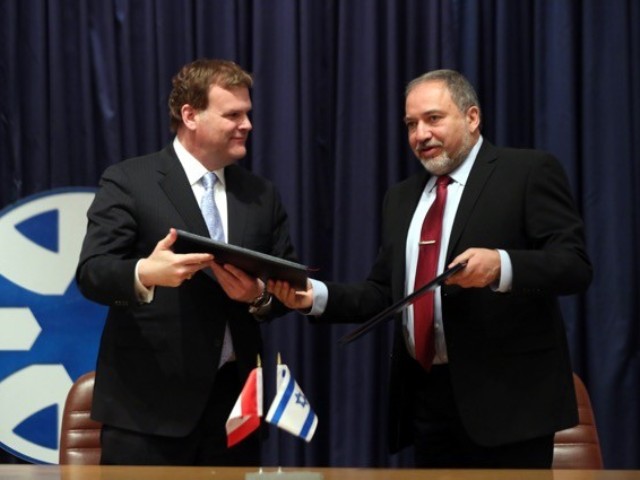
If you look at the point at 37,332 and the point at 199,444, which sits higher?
the point at 37,332

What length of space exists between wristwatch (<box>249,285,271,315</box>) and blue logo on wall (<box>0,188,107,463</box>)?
1.29 meters

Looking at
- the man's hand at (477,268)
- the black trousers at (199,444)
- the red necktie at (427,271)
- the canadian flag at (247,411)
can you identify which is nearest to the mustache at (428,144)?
the red necktie at (427,271)

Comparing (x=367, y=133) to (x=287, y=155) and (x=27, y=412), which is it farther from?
(x=27, y=412)

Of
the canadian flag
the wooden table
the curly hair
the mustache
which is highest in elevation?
the curly hair

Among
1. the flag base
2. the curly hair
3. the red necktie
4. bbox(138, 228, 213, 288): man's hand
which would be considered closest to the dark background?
the curly hair

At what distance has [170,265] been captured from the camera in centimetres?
313

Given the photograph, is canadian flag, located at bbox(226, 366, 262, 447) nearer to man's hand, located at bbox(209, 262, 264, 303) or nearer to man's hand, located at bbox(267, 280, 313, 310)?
man's hand, located at bbox(209, 262, 264, 303)

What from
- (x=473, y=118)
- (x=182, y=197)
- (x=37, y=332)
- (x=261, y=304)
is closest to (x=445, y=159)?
(x=473, y=118)

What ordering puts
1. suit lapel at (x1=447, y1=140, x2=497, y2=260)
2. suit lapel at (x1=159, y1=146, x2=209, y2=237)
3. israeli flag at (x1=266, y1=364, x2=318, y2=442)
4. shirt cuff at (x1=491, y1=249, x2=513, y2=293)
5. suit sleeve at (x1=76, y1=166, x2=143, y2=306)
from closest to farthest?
israeli flag at (x1=266, y1=364, x2=318, y2=442)
shirt cuff at (x1=491, y1=249, x2=513, y2=293)
suit sleeve at (x1=76, y1=166, x2=143, y2=306)
suit lapel at (x1=447, y1=140, x2=497, y2=260)
suit lapel at (x1=159, y1=146, x2=209, y2=237)

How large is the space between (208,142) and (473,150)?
0.89 metres

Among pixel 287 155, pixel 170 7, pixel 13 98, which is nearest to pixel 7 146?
pixel 13 98

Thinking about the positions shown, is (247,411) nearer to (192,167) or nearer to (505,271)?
(505,271)

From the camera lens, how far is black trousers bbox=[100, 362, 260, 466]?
3.40m

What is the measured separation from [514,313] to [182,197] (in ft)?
3.69
